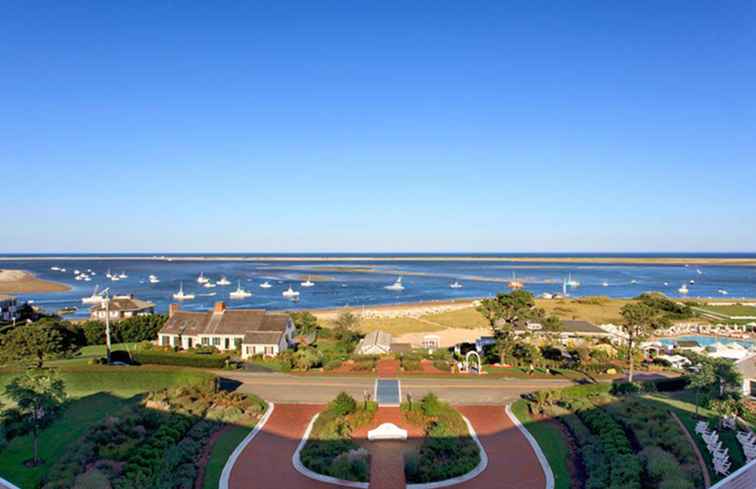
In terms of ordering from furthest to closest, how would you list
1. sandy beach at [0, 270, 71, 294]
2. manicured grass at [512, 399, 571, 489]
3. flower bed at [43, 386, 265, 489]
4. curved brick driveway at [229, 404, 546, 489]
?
sandy beach at [0, 270, 71, 294]
manicured grass at [512, 399, 571, 489]
curved brick driveway at [229, 404, 546, 489]
flower bed at [43, 386, 265, 489]

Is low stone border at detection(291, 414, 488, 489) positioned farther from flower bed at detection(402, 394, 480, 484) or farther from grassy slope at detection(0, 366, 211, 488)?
grassy slope at detection(0, 366, 211, 488)

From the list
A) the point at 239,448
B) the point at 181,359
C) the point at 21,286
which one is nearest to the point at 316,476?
the point at 239,448

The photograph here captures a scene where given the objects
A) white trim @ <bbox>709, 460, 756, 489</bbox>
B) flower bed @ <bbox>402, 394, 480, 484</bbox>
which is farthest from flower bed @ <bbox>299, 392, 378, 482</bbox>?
white trim @ <bbox>709, 460, 756, 489</bbox>

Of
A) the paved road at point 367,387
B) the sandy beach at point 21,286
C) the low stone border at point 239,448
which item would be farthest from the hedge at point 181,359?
the sandy beach at point 21,286

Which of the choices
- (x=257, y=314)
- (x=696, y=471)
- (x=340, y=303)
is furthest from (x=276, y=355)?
(x=340, y=303)

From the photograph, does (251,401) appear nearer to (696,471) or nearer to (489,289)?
(696,471)

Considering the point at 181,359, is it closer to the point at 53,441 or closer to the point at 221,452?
the point at 53,441

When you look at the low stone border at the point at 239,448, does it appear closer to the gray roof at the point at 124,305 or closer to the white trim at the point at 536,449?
the white trim at the point at 536,449
